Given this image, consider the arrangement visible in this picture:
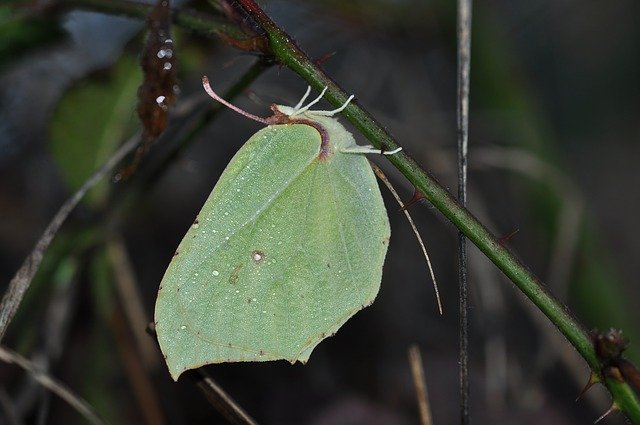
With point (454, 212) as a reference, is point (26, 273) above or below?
below

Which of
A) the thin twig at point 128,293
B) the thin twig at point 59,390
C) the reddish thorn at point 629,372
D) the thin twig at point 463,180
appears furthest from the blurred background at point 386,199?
the reddish thorn at point 629,372

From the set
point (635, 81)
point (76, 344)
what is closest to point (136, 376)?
point (76, 344)

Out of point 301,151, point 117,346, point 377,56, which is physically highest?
point 301,151

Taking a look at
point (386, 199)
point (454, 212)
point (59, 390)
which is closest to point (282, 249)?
point (454, 212)

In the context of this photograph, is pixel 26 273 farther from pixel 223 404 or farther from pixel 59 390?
pixel 223 404

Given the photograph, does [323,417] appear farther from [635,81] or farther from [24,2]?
A: [635,81]
